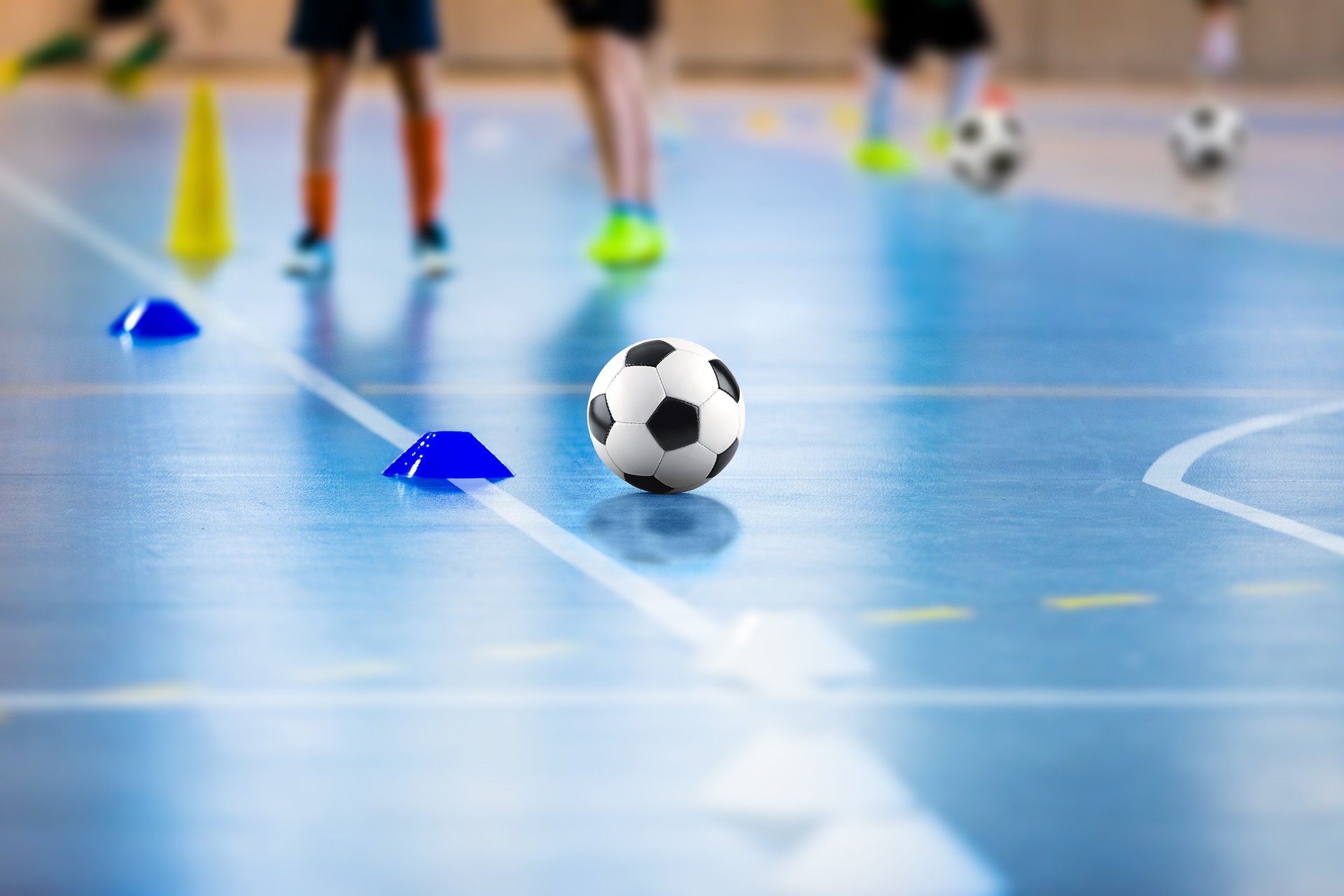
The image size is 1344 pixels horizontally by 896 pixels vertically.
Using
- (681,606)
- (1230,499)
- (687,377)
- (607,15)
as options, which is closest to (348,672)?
(681,606)

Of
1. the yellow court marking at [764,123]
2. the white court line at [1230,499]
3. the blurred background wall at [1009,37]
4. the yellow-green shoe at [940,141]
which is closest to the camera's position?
the white court line at [1230,499]

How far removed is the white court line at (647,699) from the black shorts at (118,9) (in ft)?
59.2

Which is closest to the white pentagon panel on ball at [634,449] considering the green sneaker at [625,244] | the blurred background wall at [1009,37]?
the green sneaker at [625,244]

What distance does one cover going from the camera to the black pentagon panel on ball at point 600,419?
3904 millimetres

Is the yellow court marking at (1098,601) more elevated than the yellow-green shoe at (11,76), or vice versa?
the yellow court marking at (1098,601)

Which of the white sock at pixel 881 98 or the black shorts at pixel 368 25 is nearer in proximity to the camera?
the black shorts at pixel 368 25

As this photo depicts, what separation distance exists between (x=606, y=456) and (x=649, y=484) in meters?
0.12

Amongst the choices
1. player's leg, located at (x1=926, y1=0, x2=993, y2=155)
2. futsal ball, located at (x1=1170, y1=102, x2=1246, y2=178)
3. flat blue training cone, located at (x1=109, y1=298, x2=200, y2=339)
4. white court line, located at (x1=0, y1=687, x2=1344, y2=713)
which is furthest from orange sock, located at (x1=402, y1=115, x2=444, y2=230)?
futsal ball, located at (x1=1170, y1=102, x2=1246, y2=178)

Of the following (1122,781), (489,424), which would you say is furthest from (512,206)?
(1122,781)

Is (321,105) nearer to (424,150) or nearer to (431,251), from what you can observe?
(424,150)

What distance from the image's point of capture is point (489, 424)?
4539 mm

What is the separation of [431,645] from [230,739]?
1.43 ft

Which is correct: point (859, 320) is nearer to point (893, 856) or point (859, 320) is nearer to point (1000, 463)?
point (1000, 463)

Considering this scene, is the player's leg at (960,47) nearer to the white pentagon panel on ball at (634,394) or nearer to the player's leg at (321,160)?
the player's leg at (321,160)
